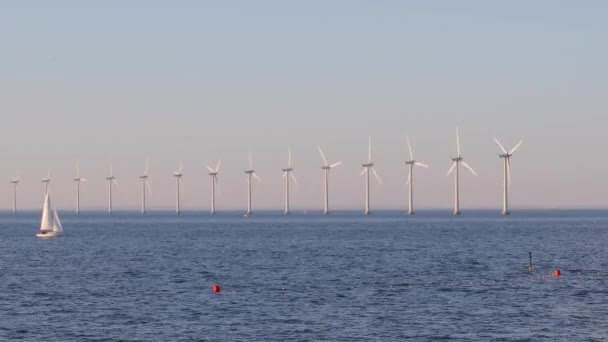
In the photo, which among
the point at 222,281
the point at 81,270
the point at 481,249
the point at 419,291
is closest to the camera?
the point at 419,291

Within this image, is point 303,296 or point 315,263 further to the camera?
point 315,263

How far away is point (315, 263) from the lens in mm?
154125

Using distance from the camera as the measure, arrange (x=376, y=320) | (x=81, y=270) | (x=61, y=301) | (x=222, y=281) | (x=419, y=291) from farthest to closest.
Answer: (x=81, y=270), (x=222, y=281), (x=419, y=291), (x=61, y=301), (x=376, y=320)

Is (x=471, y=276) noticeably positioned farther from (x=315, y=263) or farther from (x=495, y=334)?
(x=495, y=334)

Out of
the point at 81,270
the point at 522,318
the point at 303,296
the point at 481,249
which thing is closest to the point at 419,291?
the point at 303,296

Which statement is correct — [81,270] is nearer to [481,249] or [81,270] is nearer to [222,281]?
[222,281]

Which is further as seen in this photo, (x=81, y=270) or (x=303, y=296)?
(x=81, y=270)

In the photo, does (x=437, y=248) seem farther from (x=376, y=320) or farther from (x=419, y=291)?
(x=376, y=320)

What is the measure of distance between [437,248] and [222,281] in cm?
7970

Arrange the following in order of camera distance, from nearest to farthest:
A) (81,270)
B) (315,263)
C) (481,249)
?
(81,270) → (315,263) → (481,249)

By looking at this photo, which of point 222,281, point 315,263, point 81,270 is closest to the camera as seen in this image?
point 222,281

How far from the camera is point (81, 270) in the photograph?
144 metres

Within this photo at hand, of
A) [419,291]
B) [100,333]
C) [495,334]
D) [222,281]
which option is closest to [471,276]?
[419,291]

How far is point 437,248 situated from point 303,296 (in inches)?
3677
